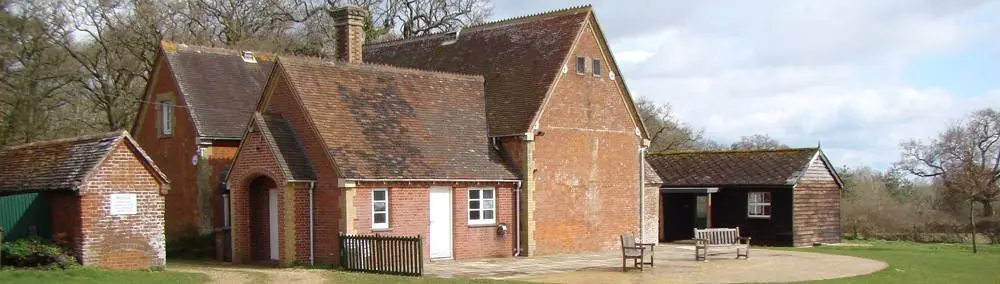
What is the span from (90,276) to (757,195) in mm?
25394

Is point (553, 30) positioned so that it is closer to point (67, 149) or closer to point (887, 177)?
point (67, 149)

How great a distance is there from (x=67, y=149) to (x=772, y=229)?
24694mm

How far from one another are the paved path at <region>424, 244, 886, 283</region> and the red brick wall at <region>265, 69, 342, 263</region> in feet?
8.19

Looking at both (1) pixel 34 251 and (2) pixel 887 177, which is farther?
(2) pixel 887 177

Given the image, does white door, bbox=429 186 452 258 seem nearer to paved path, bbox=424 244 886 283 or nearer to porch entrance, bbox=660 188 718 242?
paved path, bbox=424 244 886 283

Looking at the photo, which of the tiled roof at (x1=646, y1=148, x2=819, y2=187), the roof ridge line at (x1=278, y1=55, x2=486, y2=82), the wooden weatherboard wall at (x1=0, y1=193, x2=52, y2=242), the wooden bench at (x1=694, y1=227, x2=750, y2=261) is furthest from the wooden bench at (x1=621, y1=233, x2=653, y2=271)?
the tiled roof at (x1=646, y1=148, x2=819, y2=187)

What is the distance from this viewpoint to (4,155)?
2370cm

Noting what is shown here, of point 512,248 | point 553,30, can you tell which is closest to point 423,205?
point 512,248

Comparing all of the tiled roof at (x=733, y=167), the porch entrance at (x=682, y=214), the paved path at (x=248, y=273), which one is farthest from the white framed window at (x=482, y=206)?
the tiled roof at (x=733, y=167)

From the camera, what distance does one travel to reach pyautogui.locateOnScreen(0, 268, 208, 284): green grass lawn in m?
18.1

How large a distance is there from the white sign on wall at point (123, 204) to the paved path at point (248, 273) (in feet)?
6.45

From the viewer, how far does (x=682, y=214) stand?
1542 inches

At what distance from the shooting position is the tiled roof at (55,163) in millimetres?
20953

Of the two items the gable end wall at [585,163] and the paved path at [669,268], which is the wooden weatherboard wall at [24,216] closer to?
the paved path at [669,268]
